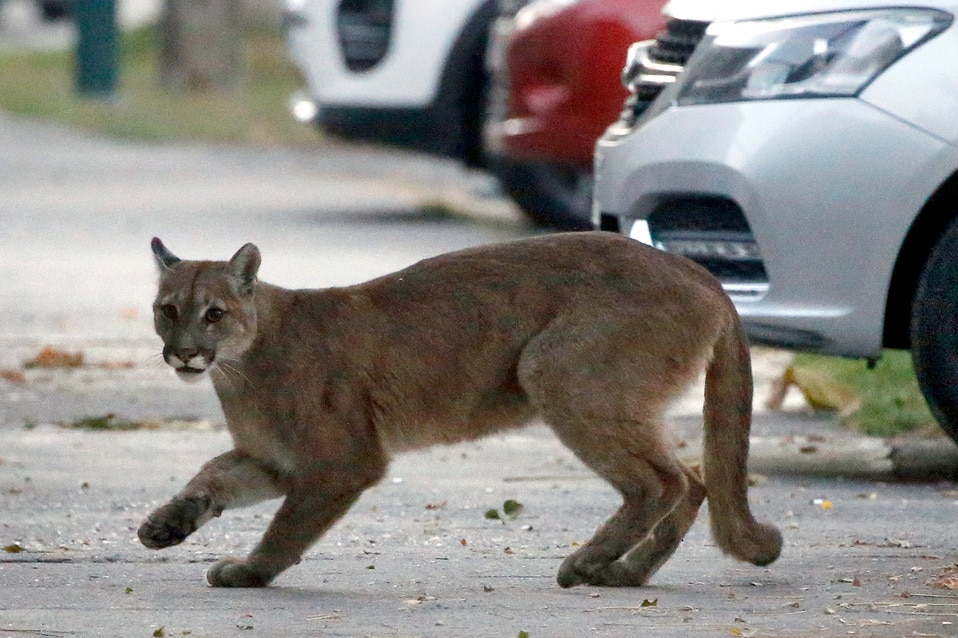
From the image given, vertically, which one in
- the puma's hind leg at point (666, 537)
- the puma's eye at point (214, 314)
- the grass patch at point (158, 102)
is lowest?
the grass patch at point (158, 102)

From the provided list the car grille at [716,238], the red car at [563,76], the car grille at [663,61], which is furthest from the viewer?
the red car at [563,76]

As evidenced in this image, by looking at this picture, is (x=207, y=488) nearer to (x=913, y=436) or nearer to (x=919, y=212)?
(x=919, y=212)

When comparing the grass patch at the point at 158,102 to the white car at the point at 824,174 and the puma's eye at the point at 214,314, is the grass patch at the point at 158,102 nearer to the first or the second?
the white car at the point at 824,174

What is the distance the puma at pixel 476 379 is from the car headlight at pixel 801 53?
1417mm

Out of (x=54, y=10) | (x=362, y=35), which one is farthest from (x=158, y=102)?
(x=54, y=10)

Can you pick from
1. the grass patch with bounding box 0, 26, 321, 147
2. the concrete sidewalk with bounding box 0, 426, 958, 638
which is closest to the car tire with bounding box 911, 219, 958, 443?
the concrete sidewalk with bounding box 0, 426, 958, 638

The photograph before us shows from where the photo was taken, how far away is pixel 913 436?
732 centimetres

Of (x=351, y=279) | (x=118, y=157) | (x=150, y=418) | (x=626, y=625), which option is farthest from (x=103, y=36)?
(x=626, y=625)

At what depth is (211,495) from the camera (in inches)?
204

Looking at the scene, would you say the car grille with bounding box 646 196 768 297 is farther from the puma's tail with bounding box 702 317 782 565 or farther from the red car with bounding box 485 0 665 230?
the red car with bounding box 485 0 665 230

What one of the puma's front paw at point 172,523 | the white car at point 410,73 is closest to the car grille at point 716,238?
the puma's front paw at point 172,523

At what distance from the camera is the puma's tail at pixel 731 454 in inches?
203

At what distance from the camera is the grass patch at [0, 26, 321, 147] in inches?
872

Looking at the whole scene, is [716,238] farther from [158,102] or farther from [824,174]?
[158,102]
